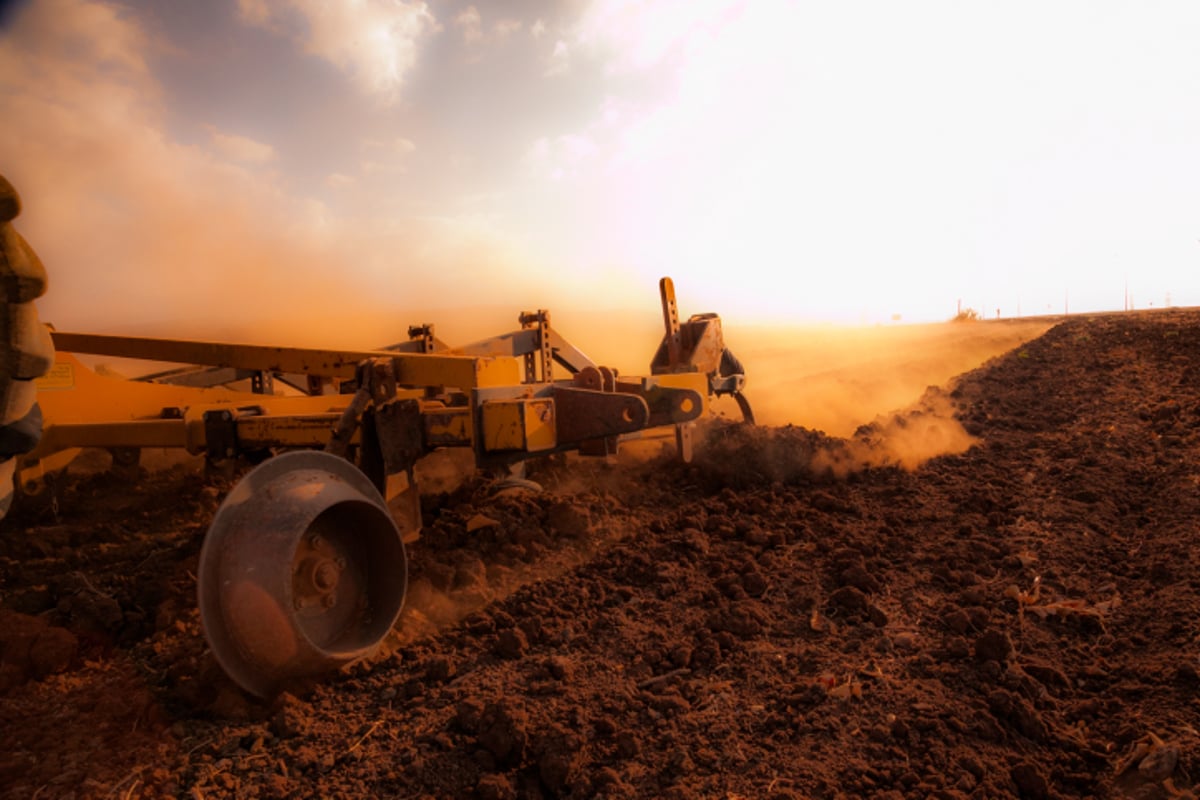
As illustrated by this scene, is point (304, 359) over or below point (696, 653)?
over

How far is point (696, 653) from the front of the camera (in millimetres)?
3271

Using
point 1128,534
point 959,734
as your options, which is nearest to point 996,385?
point 1128,534

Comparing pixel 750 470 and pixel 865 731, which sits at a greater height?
pixel 750 470

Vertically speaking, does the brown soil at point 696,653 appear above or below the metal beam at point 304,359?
below

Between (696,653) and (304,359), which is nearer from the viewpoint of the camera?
(696,653)

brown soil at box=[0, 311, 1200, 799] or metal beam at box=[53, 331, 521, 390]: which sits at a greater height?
metal beam at box=[53, 331, 521, 390]

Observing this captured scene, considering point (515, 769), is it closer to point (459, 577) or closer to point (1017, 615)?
point (459, 577)

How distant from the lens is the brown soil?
2.52m

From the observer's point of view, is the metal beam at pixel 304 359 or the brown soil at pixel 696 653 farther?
the metal beam at pixel 304 359

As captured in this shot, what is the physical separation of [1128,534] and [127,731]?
18.3 ft

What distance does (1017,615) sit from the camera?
11.6 feet

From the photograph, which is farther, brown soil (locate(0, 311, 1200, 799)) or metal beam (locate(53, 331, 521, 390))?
metal beam (locate(53, 331, 521, 390))

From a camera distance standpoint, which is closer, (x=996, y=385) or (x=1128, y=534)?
(x=1128, y=534)

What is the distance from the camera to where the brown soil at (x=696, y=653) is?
8.27 ft
